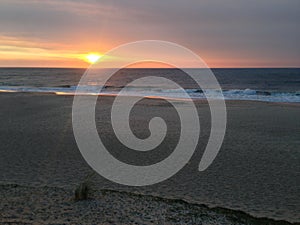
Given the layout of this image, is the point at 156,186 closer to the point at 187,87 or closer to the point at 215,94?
the point at 215,94

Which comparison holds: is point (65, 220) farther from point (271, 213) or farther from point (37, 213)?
point (271, 213)

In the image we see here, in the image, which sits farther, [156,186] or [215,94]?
[215,94]

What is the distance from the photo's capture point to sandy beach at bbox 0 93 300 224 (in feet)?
18.5

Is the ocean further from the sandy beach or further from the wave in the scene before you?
the sandy beach

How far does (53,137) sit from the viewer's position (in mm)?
11977

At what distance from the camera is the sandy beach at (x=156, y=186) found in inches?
222

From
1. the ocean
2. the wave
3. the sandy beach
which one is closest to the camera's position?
the sandy beach

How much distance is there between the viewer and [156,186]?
7.34 m

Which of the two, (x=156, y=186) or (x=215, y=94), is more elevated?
(x=215, y=94)

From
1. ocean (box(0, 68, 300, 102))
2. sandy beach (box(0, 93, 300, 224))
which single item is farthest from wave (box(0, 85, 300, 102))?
sandy beach (box(0, 93, 300, 224))

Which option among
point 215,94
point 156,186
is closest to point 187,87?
point 215,94

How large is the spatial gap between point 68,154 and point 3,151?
1865mm

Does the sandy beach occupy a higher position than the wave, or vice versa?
the wave

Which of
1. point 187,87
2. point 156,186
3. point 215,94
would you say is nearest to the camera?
point 156,186
